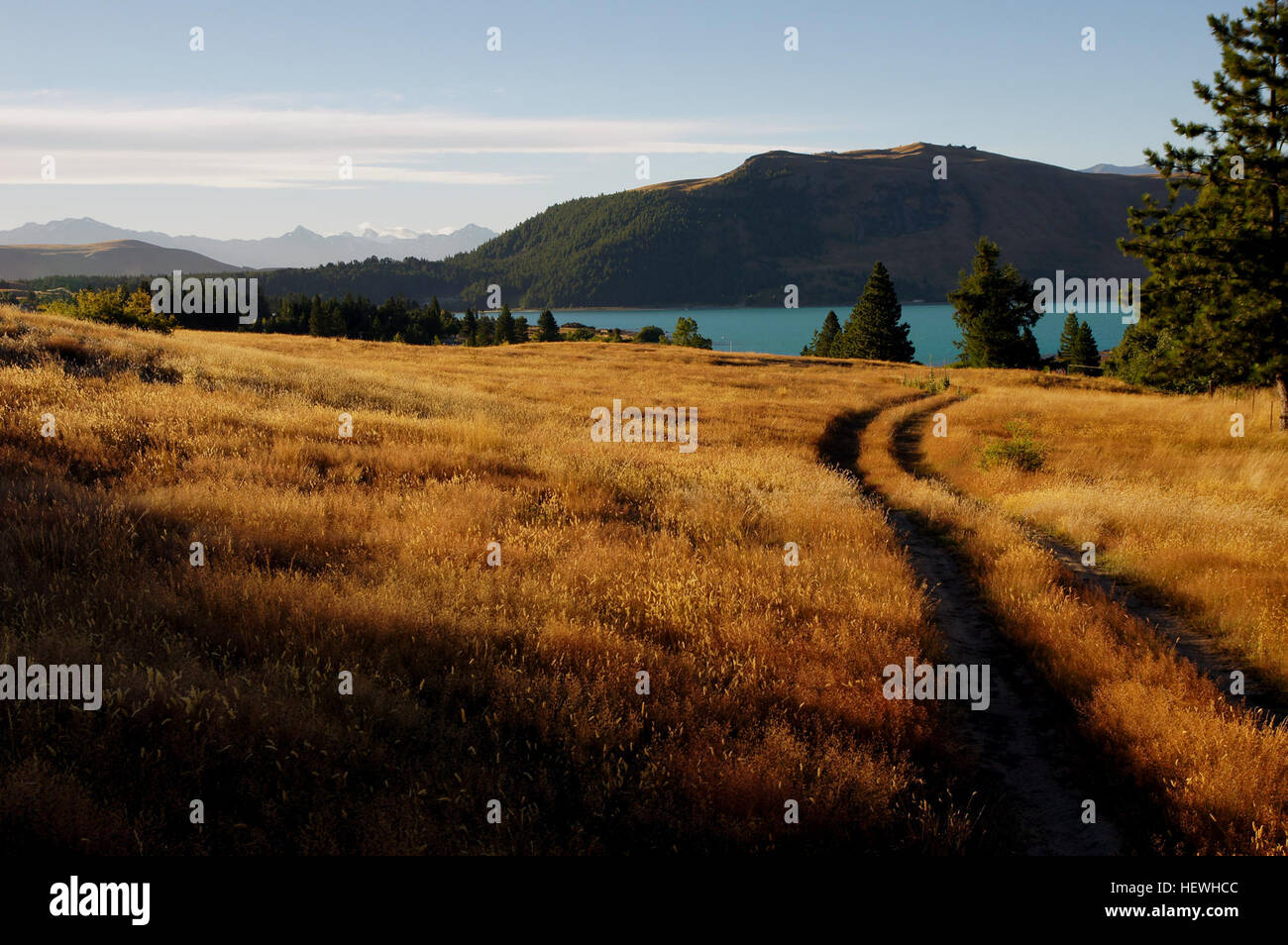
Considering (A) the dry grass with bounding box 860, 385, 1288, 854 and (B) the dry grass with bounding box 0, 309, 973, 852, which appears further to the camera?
(A) the dry grass with bounding box 860, 385, 1288, 854

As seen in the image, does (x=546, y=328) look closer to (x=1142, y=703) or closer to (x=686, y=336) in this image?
(x=686, y=336)

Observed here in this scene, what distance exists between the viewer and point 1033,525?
14.3m

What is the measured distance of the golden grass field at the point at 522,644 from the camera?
4070 mm

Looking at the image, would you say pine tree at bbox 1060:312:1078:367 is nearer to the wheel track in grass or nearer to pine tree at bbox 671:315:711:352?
pine tree at bbox 671:315:711:352

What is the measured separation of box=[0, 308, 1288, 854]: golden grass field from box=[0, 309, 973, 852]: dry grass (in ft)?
0.09

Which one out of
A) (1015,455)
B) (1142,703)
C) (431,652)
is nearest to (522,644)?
(431,652)

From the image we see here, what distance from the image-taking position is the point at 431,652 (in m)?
5.55

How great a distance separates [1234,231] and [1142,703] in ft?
82.1

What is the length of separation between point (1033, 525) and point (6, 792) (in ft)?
50.5

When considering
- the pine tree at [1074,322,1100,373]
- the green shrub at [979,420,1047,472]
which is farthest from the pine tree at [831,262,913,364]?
the green shrub at [979,420,1047,472]

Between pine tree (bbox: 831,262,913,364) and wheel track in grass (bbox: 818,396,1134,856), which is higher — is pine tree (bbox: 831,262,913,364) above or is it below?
above

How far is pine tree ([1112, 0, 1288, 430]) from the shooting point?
2310cm
